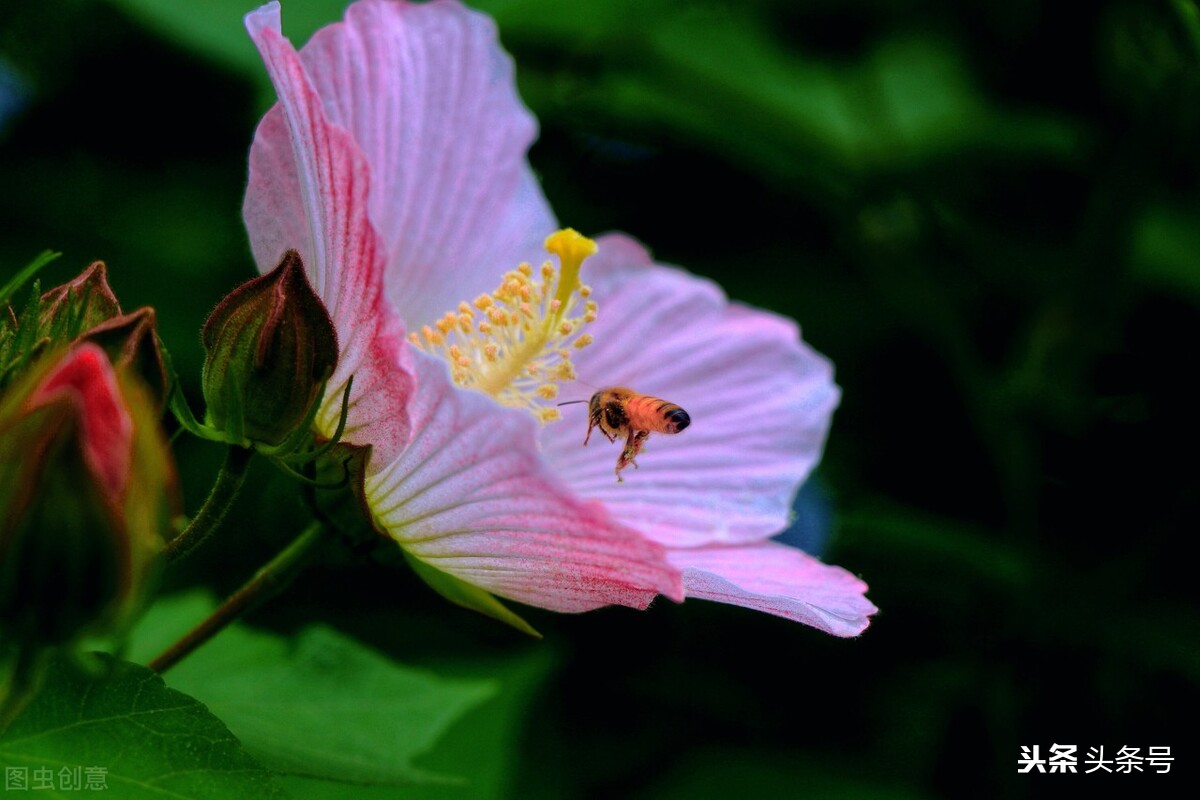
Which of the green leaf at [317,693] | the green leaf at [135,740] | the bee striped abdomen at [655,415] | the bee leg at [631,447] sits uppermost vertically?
the bee striped abdomen at [655,415]

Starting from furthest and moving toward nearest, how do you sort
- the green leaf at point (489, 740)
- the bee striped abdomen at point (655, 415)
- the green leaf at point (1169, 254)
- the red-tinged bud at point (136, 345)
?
the green leaf at point (1169, 254)
the green leaf at point (489, 740)
the bee striped abdomen at point (655, 415)
the red-tinged bud at point (136, 345)

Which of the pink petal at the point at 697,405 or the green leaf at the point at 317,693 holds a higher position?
the pink petal at the point at 697,405

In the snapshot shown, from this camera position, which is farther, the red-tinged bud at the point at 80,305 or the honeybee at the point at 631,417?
the honeybee at the point at 631,417

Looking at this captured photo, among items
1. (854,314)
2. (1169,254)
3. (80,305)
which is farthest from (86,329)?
(1169,254)

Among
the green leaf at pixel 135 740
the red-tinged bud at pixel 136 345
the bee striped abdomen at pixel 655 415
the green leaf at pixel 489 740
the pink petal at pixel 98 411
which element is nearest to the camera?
the pink petal at pixel 98 411

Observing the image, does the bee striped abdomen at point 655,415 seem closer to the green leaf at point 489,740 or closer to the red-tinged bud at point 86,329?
the red-tinged bud at point 86,329

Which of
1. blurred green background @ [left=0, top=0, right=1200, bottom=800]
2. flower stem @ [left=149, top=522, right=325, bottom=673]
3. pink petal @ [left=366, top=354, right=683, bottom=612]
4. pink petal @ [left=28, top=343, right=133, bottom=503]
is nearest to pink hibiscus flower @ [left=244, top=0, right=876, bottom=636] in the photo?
pink petal @ [left=366, top=354, right=683, bottom=612]

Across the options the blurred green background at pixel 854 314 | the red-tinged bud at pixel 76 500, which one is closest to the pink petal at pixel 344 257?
the red-tinged bud at pixel 76 500

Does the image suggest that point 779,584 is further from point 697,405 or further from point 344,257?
point 344,257
